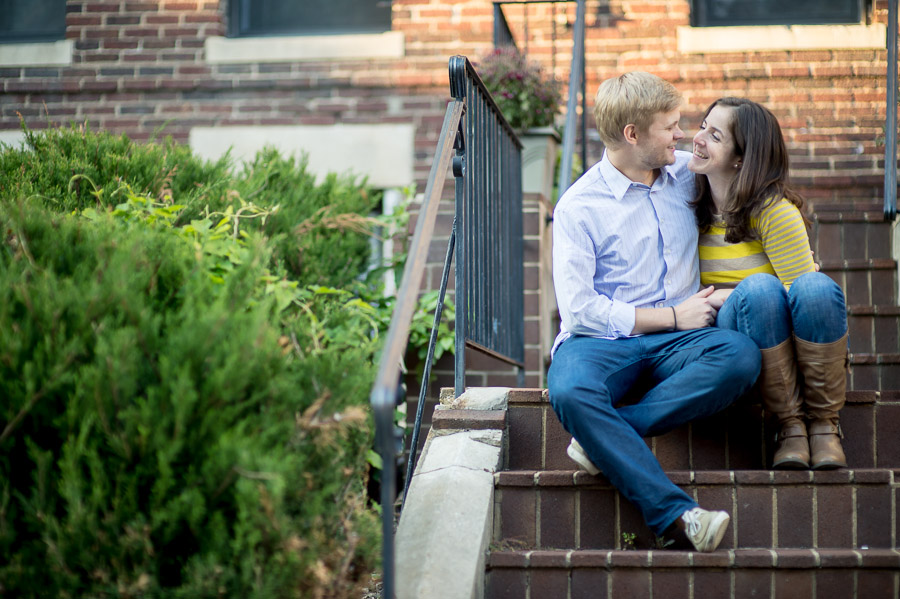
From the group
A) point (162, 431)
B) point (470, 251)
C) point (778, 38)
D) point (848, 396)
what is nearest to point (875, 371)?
point (848, 396)

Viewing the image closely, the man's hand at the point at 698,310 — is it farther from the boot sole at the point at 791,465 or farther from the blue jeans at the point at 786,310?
the boot sole at the point at 791,465

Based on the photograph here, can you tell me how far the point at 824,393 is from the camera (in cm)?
251

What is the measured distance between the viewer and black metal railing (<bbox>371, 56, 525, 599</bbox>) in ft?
5.95

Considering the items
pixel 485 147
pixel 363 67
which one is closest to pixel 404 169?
pixel 363 67

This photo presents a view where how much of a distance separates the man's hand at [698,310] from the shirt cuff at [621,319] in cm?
14

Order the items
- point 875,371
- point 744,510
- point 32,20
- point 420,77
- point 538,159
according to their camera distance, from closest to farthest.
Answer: point 744,510
point 875,371
point 538,159
point 420,77
point 32,20

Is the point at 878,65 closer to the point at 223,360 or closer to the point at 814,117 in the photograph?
the point at 814,117

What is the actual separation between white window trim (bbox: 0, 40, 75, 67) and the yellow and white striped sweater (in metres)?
4.44

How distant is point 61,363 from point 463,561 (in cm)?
104

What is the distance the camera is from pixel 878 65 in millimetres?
5148

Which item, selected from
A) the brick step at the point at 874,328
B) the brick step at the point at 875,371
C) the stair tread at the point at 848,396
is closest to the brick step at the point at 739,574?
the stair tread at the point at 848,396

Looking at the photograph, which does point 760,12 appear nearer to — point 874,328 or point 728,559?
point 874,328

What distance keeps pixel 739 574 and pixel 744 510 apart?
22 centimetres

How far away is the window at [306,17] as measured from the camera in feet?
18.8
